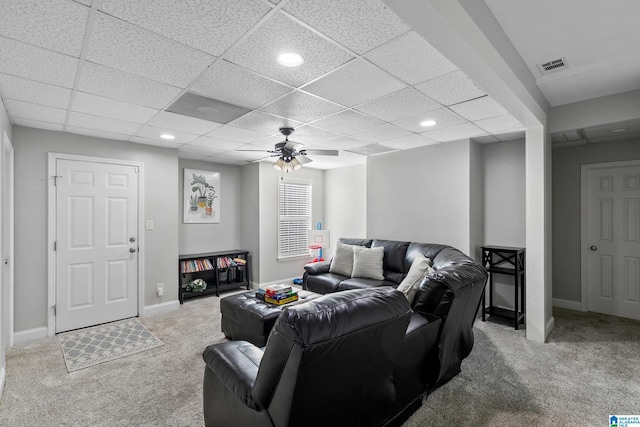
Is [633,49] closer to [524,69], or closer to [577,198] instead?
[524,69]

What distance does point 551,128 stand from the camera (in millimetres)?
3588

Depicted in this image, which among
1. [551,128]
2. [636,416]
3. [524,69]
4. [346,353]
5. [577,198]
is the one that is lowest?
[636,416]

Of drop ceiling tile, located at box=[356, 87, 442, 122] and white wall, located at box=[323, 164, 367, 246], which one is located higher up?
drop ceiling tile, located at box=[356, 87, 442, 122]

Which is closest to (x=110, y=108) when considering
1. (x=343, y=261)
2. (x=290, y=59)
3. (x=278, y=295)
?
(x=290, y=59)

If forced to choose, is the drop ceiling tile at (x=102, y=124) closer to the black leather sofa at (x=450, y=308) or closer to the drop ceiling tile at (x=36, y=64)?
the drop ceiling tile at (x=36, y=64)

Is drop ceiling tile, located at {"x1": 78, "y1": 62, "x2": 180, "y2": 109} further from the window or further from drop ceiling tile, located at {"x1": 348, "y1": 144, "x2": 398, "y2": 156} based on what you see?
the window

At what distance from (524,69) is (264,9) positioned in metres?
2.44

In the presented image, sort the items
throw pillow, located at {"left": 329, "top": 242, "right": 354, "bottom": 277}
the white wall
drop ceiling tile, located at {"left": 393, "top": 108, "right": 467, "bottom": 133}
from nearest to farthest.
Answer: drop ceiling tile, located at {"left": 393, "top": 108, "right": 467, "bottom": 133} < throw pillow, located at {"left": 329, "top": 242, "right": 354, "bottom": 277} < the white wall

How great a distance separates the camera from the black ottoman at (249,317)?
2.98 metres

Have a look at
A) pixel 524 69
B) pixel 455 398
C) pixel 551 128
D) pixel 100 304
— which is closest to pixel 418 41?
pixel 524 69

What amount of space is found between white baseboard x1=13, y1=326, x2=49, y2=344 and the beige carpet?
15 centimetres

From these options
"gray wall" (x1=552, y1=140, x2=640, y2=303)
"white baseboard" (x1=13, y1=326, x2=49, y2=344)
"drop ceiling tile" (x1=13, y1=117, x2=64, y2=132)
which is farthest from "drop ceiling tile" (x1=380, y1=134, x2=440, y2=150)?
"white baseboard" (x1=13, y1=326, x2=49, y2=344)

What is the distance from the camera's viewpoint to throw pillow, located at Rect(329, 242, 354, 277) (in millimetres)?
4742

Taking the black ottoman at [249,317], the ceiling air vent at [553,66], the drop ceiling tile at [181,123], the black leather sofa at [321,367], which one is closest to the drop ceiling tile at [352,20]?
the black leather sofa at [321,367]
